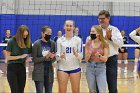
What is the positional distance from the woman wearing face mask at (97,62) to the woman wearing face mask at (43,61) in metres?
0.81

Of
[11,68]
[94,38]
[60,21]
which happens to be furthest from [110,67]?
[60,21]

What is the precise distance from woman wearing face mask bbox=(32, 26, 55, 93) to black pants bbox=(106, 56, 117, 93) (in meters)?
1.11

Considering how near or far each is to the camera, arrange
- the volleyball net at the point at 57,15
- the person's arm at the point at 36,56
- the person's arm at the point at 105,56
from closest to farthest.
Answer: the person's arm at the point at 105,56 < the person's arm at the point at 36,56 < the volleyball net at the point at 57,15

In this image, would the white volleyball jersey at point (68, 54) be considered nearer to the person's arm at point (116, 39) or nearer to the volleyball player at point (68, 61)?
the volleyball player at point (68, 61)

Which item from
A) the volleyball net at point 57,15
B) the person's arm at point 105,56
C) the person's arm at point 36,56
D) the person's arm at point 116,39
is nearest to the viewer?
the person's arm at point 105,56

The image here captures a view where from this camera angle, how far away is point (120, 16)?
2114 centimetres

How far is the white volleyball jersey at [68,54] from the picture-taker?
6.69 metres

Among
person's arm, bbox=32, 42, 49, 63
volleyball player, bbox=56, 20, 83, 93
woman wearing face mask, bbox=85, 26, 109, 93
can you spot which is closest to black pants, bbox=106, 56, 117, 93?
woman wearing face mask, bbox=85, 26, 109, 93

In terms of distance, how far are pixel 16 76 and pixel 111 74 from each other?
6.25 ft

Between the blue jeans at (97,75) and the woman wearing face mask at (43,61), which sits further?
the woman wearing face mask at (43,61)

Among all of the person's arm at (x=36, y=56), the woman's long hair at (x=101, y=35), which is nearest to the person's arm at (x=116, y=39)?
the woman's long hair at (x=101, y=35)

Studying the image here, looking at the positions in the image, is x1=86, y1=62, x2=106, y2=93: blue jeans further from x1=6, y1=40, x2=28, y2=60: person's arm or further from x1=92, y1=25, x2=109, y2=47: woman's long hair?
x1=6, y1=40, x2=28, y2=60: person's arm

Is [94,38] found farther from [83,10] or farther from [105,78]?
[83,10]

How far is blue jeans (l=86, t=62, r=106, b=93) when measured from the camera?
642 cm
